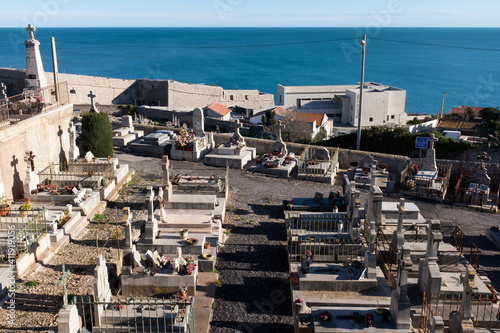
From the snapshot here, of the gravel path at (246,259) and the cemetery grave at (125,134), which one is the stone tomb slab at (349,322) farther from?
the cemetery grave at (125,134)

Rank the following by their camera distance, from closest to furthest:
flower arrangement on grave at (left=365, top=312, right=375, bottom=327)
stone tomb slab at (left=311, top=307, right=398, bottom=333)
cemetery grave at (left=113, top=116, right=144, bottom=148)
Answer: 1. stone tomb slab at (left=311, top=307, right=398, bottom=333)
2. flower arrangement on grave at (left=365, top=312, right=375, bottom=327)
3. cemetery grave at (left=113, top=116, right=144, bottom=148)

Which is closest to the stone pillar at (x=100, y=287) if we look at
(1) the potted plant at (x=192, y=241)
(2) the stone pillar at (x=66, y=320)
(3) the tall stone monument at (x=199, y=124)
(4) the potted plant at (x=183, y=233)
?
(2) the stone pillar at (x=66, y=320)

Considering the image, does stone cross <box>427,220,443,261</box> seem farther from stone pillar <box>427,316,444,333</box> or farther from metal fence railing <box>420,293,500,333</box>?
stone pillar <box>427,316,444,333</box>

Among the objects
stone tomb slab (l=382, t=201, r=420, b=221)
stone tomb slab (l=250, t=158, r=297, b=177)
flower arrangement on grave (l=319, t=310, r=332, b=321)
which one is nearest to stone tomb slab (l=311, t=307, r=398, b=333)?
flower arrangement on grave (l=319, t=310, r=332, b=321)

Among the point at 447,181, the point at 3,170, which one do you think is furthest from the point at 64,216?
the point at 447,181

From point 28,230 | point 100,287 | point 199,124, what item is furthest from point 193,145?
point 100,287

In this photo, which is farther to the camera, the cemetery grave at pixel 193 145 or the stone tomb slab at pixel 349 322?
the cemetery grave at pixel 193 145
